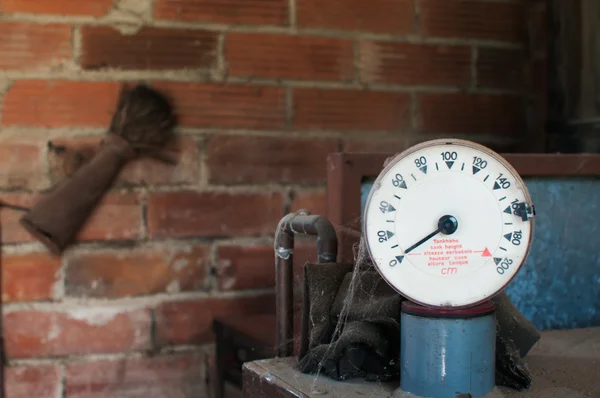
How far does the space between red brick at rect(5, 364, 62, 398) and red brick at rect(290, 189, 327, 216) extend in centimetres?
66

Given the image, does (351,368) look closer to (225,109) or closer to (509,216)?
(509,216)

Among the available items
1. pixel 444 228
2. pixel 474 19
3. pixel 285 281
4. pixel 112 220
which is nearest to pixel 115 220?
pixel 112 220

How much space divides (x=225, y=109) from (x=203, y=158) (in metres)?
0.13

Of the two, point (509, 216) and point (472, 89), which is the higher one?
point (472, 89)

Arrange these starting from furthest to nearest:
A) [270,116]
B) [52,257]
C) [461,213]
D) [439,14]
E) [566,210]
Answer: [439,14] < [270,116] < [52,257] < [566,210] < [461,213]

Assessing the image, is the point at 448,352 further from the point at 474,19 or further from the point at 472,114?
the point at 474,19

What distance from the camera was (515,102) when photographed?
68.2 inches

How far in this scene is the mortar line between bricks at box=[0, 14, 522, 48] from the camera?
141 centimetres

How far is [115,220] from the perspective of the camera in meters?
1.45

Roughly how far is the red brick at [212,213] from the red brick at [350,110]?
0.21 meters

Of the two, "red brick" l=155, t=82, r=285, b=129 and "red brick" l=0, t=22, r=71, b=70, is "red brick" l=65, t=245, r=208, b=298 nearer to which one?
"red brick" l=155, t=82, r=285, b=129

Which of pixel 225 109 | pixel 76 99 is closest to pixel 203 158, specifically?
pixel 225 109

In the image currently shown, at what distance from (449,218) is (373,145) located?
0.85m

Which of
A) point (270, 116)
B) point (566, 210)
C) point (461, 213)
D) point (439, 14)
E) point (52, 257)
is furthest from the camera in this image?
point (439, 14)
